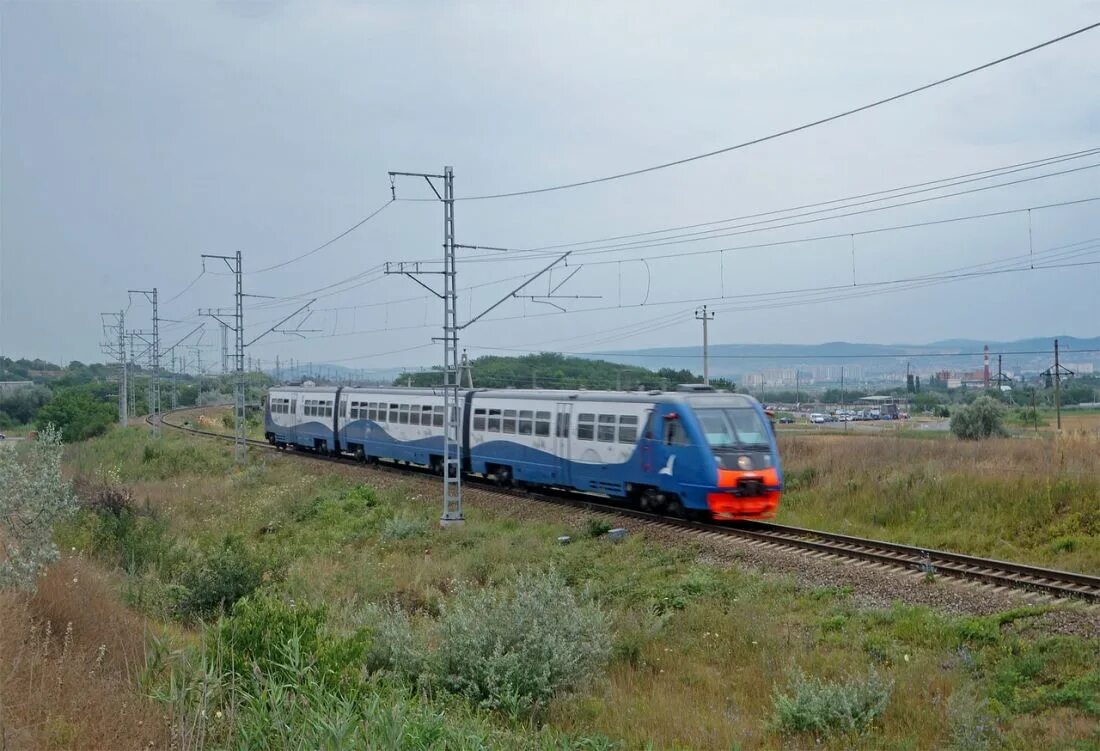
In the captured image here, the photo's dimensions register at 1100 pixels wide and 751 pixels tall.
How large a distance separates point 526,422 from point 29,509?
14589 millimetres

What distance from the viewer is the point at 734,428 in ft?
60.6

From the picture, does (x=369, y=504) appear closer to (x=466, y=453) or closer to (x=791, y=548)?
(x=466, y=453)

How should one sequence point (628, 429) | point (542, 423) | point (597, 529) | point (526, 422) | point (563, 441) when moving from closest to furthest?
1. point (597, 529)
2. point (628, 429)
3. point (563, 441)
4. point (542, 423)
5. point (526, 422)

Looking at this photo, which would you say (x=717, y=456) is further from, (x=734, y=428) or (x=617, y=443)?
(x=617, y=443)

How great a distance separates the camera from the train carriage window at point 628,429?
19.8 metres

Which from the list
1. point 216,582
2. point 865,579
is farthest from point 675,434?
point 216,582

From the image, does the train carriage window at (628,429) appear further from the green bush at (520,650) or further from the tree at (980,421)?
the tree at (980,421)

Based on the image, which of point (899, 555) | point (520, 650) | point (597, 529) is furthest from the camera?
point (597, 529)

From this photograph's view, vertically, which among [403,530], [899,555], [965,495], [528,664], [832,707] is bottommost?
[403,530]

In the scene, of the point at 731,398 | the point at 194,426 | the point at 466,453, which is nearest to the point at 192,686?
the point at 731,398

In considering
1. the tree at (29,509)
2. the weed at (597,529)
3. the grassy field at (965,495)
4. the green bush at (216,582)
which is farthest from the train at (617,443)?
the tree at (29,509)

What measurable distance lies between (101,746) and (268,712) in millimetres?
1271

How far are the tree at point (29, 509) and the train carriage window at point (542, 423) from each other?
513 inches

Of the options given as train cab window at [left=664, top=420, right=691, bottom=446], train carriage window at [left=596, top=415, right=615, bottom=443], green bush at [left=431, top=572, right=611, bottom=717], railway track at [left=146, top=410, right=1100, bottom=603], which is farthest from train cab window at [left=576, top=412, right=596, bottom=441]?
green bush at [left=431, top=572, right=611, bottom=717]
